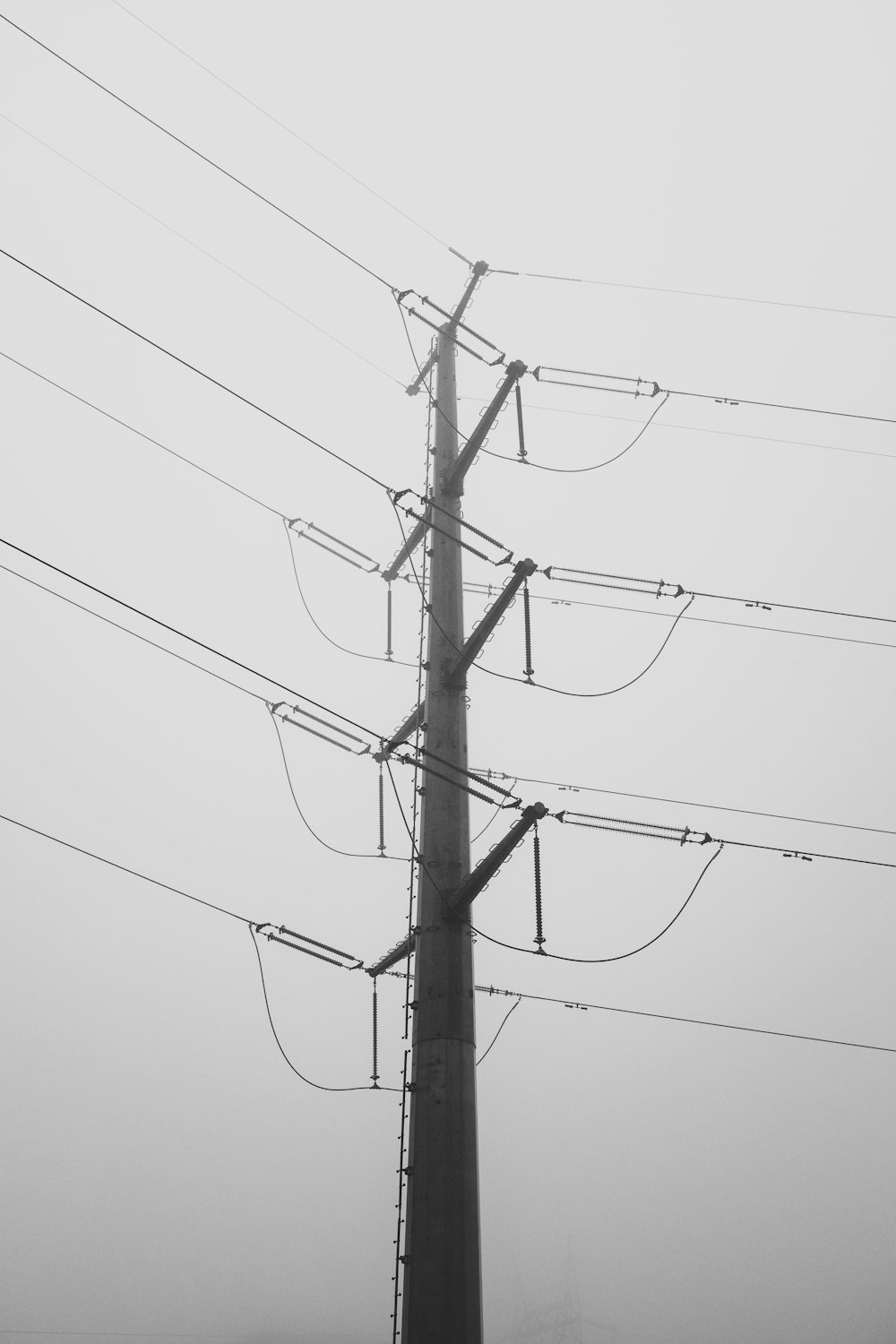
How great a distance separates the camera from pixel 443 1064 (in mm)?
9930

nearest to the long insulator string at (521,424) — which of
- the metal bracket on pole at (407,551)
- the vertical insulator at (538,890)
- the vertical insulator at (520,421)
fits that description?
the vertical insulator at (520,421)

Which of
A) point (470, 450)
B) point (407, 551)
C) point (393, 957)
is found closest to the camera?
point (393, 957)

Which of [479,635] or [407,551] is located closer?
[479,635]

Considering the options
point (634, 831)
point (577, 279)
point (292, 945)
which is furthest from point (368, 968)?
point (577, 279)

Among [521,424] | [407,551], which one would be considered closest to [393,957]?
[407,551]

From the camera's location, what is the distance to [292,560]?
15.5 metres

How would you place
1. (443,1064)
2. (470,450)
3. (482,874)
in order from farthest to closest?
(470,450), (482,874), (443,1064)

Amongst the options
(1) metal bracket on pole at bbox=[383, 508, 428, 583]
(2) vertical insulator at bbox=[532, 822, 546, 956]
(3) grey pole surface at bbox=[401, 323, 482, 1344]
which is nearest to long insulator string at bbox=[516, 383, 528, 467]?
(1) metal bracket on pole at bbox=[383, 508, 428, 583]

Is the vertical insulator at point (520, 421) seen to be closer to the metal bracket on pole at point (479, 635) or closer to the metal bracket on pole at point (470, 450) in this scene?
the metal bracket on pole at point (470, 450)

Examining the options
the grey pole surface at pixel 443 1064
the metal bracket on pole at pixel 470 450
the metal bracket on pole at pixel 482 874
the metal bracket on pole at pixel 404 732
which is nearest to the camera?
the grey pole surface at pixel 443 1064

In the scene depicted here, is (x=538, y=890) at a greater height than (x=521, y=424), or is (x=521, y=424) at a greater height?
(x=521, y=424)

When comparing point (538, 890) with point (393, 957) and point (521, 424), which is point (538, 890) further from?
point (521, 424)

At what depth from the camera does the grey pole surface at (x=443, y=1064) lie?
891 cm

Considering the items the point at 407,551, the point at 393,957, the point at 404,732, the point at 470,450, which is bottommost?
the point at 393,957
